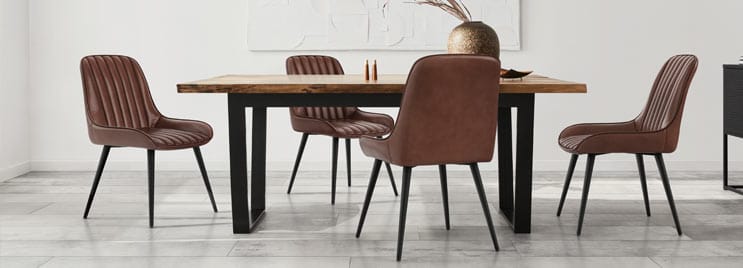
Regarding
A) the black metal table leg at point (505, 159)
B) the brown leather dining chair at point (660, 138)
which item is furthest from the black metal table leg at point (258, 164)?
the brown leather dining chair at point (660, 138)

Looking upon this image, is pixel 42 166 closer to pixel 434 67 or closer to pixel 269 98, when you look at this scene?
pixel 269 98

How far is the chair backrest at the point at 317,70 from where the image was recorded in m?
4.74

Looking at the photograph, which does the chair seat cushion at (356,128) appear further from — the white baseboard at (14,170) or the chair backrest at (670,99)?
the white baseboard at (14,170)

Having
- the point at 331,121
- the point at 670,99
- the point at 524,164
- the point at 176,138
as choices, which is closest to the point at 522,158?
the point at 524,164

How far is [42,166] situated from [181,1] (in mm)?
1452

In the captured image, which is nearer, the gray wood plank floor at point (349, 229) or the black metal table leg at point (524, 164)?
the gray wood plank floor at point (349, 229)

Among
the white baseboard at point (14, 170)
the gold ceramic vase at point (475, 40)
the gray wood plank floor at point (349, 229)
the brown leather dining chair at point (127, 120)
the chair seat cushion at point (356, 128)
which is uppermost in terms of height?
the gold ceramic vase at point (475, 40)

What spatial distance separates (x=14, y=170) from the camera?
5.40 meters

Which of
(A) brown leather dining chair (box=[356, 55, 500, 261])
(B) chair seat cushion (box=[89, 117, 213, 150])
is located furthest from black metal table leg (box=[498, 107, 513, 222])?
(B) chair seat cushion (box=[89, 117, 213, 150])

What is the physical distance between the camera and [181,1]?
18.4ft

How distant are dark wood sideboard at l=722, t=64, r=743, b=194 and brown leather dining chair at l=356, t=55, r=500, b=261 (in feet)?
6.88

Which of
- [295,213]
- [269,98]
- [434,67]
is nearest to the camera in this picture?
[434,67]

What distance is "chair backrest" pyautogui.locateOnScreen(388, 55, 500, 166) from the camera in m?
3.04

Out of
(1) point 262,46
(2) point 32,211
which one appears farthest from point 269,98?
(1) point 262,46
